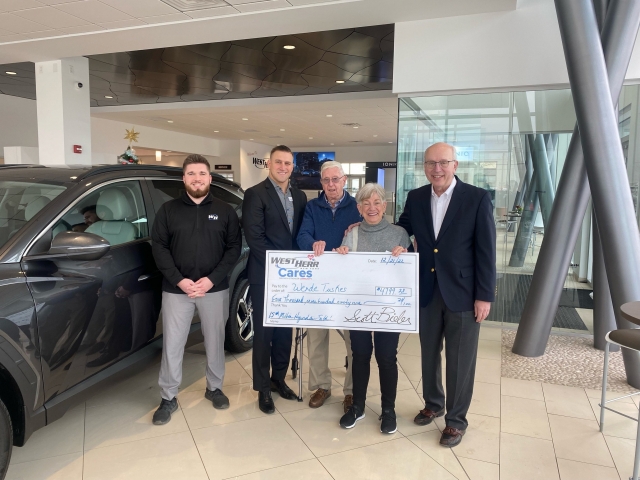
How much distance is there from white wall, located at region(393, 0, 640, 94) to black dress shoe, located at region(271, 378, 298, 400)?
3.38 m

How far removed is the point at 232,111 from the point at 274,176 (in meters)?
9.63

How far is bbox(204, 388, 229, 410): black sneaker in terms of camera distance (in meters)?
2.93

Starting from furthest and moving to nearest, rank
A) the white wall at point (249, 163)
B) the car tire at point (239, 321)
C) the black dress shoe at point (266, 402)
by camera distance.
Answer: the white wall at point (249, 163), the car tire at point (239, 321), the black dress shoe at point (266, 402)

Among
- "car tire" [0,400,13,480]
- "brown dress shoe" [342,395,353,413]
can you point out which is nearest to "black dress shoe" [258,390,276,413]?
"brown dress shoe" [342,395,353,413]

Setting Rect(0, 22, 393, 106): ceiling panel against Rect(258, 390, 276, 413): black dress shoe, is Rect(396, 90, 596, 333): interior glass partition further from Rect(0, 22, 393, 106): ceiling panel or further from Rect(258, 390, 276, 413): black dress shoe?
Rect(258, 390, 276, 413): black dress shoe

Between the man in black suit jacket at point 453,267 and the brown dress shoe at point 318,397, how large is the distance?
0.79 m

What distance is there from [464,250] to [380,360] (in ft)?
2.57

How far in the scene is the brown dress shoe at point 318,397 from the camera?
2.96 m

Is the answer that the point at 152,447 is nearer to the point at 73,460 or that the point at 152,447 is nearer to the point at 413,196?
the point at 73,460

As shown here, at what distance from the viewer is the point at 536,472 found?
2.33 meters

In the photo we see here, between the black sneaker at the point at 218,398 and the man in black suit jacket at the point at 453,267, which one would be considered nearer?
the man in black suit jacket at the point at 453,267

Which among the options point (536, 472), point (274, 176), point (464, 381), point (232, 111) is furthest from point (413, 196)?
point (232, 111)

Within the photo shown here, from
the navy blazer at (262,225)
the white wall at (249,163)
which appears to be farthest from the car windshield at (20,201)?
the white wall at (249,163)

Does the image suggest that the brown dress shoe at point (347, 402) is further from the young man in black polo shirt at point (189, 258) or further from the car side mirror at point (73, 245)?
the car side mirror at point (73, 245)
